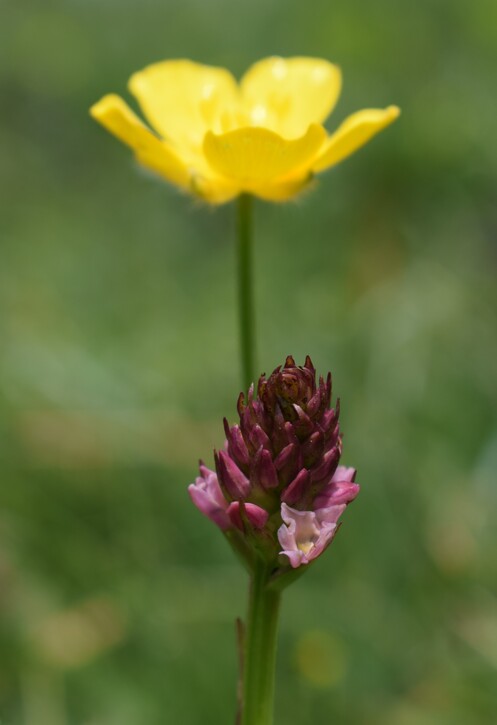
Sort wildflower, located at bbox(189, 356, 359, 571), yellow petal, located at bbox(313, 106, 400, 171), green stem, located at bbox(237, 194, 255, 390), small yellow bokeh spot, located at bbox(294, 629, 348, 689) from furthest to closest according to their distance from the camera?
small yellow bokeh spot, located at bbox(294, 629, 348, 689) → green stem, located at bbox(237, 194, 255, 390) → yellow petal, located at bbox(313, 106, 400, 171) → wildflower, located at bbox(189, 356, 359, 571)

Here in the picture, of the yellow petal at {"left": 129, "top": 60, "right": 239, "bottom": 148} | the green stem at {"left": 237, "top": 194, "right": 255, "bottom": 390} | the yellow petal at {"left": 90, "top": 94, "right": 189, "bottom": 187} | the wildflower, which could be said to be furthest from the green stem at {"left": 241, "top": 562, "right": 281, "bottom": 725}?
the yellow petal at {"left": 129, "top": 60, "right": 239, "bottom": 148}

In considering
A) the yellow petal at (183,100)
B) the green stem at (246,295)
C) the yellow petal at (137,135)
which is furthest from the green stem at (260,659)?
the yellow petal at (183,100)

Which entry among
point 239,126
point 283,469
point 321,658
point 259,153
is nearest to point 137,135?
point 259,153

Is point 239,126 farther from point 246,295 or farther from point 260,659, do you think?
point 260,659

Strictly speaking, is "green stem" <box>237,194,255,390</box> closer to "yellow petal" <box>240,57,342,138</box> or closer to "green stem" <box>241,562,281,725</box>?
"yellow petal" <box>240,57,342,138</box>

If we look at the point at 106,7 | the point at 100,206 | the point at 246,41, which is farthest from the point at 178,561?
the point at 106,7

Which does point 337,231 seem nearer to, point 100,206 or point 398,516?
point 100,206

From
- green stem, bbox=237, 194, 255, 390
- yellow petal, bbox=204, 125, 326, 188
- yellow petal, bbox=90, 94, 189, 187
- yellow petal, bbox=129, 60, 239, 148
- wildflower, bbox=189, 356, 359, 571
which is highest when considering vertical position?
yellow petal, bbox=129, 60, 239, 148
